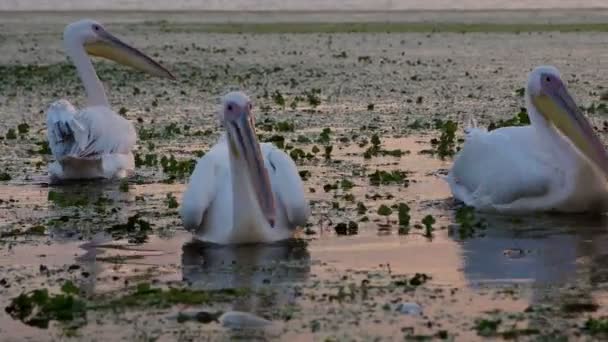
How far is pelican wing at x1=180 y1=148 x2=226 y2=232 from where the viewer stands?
831 centimetres

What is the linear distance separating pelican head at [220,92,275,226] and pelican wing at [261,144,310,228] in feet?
0.70

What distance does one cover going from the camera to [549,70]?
9.49m

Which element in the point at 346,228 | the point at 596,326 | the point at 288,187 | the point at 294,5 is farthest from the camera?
the point at 294,5

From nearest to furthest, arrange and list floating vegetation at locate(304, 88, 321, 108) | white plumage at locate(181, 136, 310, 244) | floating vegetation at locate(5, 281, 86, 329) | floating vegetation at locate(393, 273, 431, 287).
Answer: floating vegetation at locate(5, 281, 86, 329)
floating vegetation at locate(393, 273, 431, 287)
white plumage at locate(181, 136, 310, 244)
floating vegetation at locate(304, 88, 321, 108)

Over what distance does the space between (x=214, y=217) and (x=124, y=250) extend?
1.91 feet

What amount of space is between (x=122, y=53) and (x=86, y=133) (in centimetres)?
200

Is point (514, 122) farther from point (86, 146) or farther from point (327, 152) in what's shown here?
point (86, 146)

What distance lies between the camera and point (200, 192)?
8.37 m

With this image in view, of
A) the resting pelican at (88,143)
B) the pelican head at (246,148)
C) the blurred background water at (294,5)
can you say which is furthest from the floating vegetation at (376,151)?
the blurred background water at (294,5)

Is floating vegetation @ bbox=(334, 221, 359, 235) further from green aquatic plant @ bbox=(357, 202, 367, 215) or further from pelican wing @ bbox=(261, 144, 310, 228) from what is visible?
green aquatic plant @ bbox=(357, 202, 367, 215)

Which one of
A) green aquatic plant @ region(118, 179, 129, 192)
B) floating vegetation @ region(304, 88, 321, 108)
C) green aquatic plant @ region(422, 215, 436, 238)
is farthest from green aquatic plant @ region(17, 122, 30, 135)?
green aquatic plant @ region(422, 215, 436, 238)

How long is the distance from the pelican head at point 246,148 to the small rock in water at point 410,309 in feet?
5.61

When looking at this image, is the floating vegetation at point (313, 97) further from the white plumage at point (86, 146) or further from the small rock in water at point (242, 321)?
the small rock in water at point (242, 321)

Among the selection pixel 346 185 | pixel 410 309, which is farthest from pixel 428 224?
pixel 410 309
